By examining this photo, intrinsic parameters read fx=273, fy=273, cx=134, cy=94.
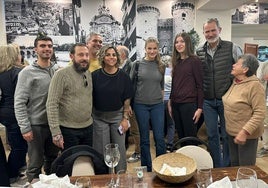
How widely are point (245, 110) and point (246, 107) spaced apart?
1.1 inches

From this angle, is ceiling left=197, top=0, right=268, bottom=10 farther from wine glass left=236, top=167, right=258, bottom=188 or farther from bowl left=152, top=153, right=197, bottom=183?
wine glass left=236, top=167, right=258, bottom=188

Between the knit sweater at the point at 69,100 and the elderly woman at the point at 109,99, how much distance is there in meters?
0.13

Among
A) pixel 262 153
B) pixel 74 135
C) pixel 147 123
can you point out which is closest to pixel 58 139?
pixel 74 135

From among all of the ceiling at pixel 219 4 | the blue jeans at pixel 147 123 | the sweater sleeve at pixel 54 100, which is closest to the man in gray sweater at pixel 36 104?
the sweater sleeve at pixel 54 100

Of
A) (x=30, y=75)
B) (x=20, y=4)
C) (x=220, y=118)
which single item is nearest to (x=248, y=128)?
(x=220, y=118)

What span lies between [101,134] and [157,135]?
2.39 ft

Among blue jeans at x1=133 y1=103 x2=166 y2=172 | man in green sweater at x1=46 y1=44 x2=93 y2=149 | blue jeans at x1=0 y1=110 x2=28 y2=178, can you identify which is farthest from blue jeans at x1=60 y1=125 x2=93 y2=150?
blue jeans at x1=0 y1=110 x2=28 y2=178

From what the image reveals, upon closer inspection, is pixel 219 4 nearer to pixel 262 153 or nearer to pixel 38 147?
pixel 262 153

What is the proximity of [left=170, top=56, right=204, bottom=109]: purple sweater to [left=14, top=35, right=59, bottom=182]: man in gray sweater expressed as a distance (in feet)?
4.25

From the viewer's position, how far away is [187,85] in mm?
2844

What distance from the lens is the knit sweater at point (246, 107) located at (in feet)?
7.36

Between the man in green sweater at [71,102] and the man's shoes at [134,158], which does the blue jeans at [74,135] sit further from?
the man's shoes at [134,158]

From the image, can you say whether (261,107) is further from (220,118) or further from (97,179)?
(97,179)

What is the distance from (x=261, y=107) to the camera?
2.24 metres
